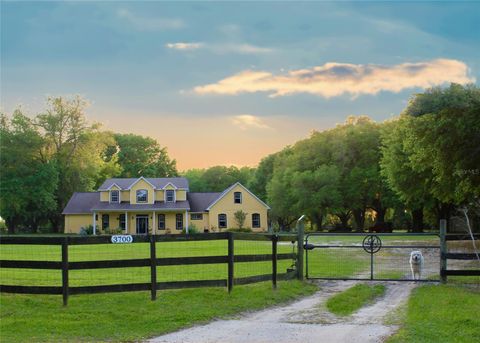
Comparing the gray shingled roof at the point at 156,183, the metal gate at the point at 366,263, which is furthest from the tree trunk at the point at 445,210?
the metal gate at the point at 366,263

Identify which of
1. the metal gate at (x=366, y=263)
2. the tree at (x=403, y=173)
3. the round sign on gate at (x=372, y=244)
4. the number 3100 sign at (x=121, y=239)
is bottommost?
the metal gate at (x=366, y=263)

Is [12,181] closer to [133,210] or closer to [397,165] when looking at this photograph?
[133,210]

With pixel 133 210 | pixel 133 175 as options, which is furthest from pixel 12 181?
pixel 133 175

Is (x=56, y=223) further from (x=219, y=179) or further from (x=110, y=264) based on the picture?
(x=110, y=264)

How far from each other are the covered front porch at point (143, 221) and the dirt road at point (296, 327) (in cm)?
5232

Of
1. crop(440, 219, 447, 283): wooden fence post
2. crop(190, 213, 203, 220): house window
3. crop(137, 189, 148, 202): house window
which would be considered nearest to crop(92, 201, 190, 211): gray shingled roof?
crop(137, 189, 148, 202): house window

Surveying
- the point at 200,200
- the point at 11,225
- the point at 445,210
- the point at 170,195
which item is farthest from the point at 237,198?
the point at 11,225

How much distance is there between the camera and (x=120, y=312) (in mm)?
11430

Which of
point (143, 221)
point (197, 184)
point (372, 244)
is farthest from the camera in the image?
point (197, 184)

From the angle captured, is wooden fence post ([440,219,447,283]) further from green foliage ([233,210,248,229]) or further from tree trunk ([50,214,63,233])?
tree trunk ([50,214,63,233])

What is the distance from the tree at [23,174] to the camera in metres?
68.6

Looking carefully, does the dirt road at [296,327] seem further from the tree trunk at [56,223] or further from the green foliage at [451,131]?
the tree trunk at [56,223]

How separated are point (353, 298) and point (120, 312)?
16.6 feet

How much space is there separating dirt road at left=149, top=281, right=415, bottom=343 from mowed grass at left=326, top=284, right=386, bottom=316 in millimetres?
206
